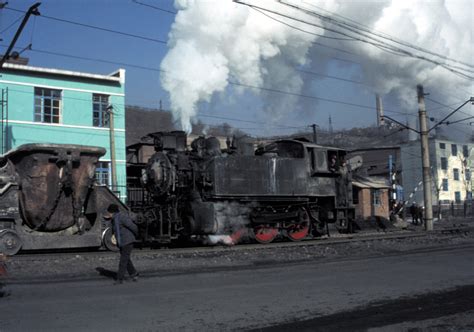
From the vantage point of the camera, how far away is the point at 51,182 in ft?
38.7

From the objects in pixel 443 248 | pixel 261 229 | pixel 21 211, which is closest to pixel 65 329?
pixel 21 211

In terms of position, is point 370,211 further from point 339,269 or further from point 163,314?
point 163,314

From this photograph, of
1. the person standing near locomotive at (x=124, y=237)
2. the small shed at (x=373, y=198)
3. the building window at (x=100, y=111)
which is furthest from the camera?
the small shed at (x=373, y=198)

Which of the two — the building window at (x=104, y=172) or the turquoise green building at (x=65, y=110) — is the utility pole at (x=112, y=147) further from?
the building window at (x=104, y=172)

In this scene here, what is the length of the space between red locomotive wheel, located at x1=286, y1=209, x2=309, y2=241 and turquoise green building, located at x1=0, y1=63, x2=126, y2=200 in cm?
1050

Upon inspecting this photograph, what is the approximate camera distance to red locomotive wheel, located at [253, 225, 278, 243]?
15.5 metres

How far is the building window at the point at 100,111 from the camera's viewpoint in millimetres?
26703

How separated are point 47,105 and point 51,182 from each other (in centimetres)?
1501

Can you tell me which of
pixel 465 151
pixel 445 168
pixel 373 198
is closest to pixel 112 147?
pixel 373 198

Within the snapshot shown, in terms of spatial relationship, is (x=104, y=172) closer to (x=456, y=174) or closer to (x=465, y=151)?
(x=456, y=174)

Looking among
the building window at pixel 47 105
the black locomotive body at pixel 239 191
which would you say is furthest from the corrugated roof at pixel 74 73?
the black locomotive body at pixel 239 191

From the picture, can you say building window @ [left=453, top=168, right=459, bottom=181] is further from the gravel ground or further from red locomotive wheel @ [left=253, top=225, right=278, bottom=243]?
red locomotive wheel @ [left=253, top=225, right=278, bottom=243]

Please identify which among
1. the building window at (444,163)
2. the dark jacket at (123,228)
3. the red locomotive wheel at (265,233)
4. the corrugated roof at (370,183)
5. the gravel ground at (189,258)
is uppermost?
the building window at (444,163)

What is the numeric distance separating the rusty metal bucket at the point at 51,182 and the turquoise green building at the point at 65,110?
36.9 feet
